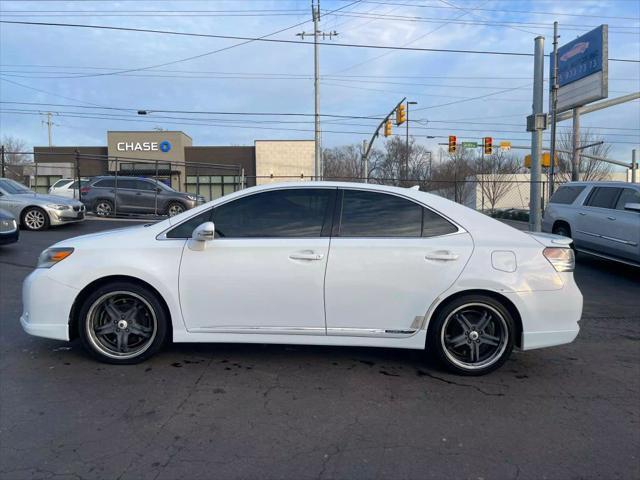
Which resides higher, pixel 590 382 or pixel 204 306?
pixel 204 306

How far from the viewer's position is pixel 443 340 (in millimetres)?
4332

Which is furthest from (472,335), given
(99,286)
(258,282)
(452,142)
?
(452,142)

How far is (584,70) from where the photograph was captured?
722 inches

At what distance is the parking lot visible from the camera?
3.03 m

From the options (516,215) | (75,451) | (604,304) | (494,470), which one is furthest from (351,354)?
(516,215)

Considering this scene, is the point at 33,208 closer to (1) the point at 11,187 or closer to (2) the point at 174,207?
(1) the point at 11,187

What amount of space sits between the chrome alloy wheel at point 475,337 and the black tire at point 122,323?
2477 millimetres

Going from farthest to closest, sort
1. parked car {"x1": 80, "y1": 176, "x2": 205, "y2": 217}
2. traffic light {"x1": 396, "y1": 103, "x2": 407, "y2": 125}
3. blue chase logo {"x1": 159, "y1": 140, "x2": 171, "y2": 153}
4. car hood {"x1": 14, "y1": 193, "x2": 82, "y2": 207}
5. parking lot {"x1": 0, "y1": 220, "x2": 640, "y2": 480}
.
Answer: blue chase logo {"x1": 159, "y1": 140, "x2": 171, "y2": 153} → traffic light {"x1": 396, "y1": 103, "x2": 407, "y2": 125} → parked car {"x1": 80, "y1": 176, "x2": 205, "y2": 217} → car hood {"x1": 14, "y1": 193, "x2": 82, "y2": 207} → parking lot {"x1": 0, "y1": 220, "x2": 640, "y2": 480}

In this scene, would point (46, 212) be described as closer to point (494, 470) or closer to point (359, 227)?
point (359, 227)

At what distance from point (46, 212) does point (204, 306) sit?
1137 cm

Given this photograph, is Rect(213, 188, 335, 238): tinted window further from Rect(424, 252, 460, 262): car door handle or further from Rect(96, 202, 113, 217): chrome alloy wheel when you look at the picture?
Rect(96, 202, 113, 217): chrome alloy wheel

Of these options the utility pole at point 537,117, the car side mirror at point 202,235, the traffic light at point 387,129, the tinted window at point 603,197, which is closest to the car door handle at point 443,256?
the car side mirror at point 202,235

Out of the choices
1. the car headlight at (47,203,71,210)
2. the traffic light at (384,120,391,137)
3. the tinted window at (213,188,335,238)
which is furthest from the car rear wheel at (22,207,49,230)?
the traffic light at (384,120,391,137)

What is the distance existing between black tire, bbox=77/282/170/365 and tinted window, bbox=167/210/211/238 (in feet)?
1.75
